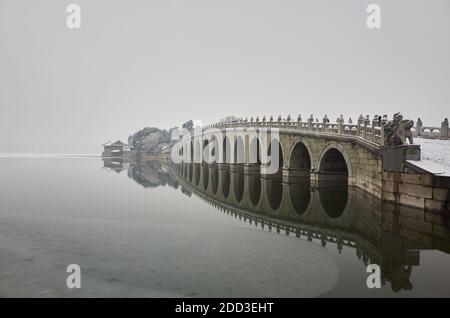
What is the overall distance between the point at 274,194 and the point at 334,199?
4230 millimetres

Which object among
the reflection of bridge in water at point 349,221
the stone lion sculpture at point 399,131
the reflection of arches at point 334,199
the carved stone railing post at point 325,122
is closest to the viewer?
the reflection of bridge in water at point 349,221

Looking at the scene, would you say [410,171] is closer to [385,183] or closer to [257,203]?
[385,183]

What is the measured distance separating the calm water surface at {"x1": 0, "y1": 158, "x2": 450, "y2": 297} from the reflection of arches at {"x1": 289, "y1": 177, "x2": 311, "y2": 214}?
0.36 feet

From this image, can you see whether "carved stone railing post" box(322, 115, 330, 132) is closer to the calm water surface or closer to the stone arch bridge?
the stone arch bridge

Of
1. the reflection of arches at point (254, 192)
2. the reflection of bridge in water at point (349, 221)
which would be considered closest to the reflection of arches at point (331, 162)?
the reflection of bridge in water at point (349, 221)

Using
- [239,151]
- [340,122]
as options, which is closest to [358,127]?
[340,122]

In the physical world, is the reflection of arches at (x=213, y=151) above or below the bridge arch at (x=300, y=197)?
above

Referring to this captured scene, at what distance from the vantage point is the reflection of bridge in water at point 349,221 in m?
10.3

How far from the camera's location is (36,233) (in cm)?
1266

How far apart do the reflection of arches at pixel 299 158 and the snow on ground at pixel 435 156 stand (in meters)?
11.6

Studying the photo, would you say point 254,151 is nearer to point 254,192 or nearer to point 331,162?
point 331,162

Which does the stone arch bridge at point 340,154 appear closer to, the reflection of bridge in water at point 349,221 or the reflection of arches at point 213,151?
the reflection of bridge in water at point 349,221

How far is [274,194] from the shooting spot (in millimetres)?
23609
